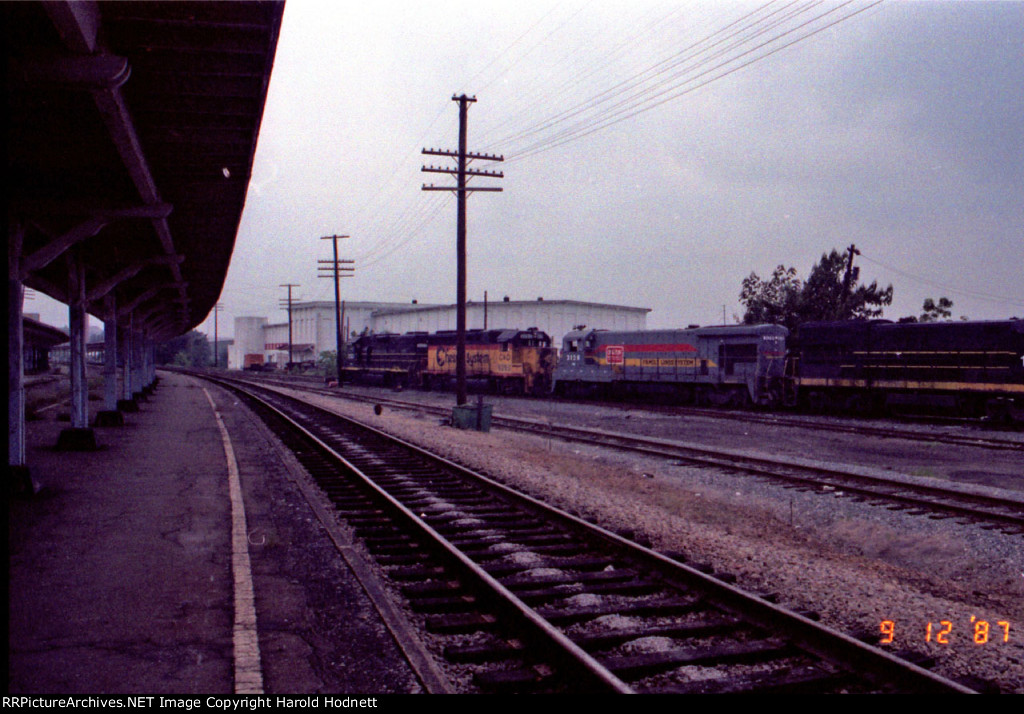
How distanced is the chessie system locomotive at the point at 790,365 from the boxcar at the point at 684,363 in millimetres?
42

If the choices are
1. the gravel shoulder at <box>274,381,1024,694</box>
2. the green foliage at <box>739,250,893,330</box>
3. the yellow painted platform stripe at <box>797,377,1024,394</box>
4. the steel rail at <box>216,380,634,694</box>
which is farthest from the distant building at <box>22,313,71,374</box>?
the green foliage at <box>739,250,893,330</box>

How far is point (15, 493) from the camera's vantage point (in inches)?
381

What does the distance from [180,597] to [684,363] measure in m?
25.0

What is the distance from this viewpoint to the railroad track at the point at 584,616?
4.19 metres

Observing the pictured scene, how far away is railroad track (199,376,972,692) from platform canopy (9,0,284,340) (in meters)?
4.31

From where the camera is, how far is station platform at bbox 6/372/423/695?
4.34 meters

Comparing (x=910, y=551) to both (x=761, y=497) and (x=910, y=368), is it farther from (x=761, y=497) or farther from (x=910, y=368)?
(x=910, y=368)

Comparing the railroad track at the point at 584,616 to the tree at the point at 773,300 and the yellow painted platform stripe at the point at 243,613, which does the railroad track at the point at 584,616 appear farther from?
the tree at the point at 773,300

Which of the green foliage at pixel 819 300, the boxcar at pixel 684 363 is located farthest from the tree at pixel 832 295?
the boxcar at pixel 684 363

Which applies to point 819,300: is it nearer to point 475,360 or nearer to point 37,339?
point 475,360

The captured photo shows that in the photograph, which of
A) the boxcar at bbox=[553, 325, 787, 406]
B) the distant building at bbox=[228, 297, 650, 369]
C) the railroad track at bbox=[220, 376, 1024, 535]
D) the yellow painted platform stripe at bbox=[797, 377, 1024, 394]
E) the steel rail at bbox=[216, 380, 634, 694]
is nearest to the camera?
the steel rail at bbox=[216, 380, 634, 694]

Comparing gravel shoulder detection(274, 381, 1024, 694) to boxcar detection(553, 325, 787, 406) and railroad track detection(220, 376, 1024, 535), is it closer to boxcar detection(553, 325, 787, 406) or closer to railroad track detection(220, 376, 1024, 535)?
railroad track detection(220, 376, 1024, 535)

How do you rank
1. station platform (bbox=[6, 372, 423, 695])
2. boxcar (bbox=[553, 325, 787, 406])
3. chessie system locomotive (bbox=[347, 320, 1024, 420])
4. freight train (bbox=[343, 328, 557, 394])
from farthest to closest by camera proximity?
freight train (bbox=[343, 328, 557, 394]) < boxcar (bbox=[553, 325, 787, 406]) < chessie system locomotive (bbox=[347, 320, 1024, 420]) < station platform (bbox=[6, 372, 423, 695])

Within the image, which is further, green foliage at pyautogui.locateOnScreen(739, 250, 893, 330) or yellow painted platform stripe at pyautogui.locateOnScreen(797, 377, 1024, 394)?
green foliage at pyautogui.locateOnScreen(739, 250, 893, 330)
